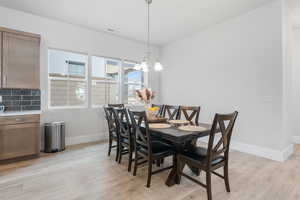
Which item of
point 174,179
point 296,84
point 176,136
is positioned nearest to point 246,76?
point 296,84

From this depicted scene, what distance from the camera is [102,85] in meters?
4.42

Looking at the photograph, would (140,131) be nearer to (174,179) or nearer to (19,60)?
(174,179)

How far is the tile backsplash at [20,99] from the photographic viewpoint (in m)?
3.11

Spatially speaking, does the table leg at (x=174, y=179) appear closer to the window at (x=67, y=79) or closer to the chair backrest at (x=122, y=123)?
the chair backrest at (x=122, y=123)

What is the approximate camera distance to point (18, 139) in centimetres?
283

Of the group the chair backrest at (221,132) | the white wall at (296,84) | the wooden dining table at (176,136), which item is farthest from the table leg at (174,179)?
the white wall at (296,84)

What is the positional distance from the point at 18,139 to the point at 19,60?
1.48 m

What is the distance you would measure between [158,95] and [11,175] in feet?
13.9

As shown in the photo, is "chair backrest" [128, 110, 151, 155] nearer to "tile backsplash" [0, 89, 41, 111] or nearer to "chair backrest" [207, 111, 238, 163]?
"chair backrest" [207, 111, 238, 163]

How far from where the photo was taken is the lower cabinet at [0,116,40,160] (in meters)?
2.70

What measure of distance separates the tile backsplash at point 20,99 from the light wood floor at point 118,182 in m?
1.15

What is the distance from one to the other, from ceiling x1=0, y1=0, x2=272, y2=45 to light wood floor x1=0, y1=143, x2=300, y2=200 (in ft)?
9.88

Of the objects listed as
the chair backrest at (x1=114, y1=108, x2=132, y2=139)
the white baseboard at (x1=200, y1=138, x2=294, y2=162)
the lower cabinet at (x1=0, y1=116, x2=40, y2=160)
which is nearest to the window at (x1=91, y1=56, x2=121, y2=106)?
the lower cabinet at (x1=0, y1=116, x2=40, y2=160)

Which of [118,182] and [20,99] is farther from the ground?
[20,99]
